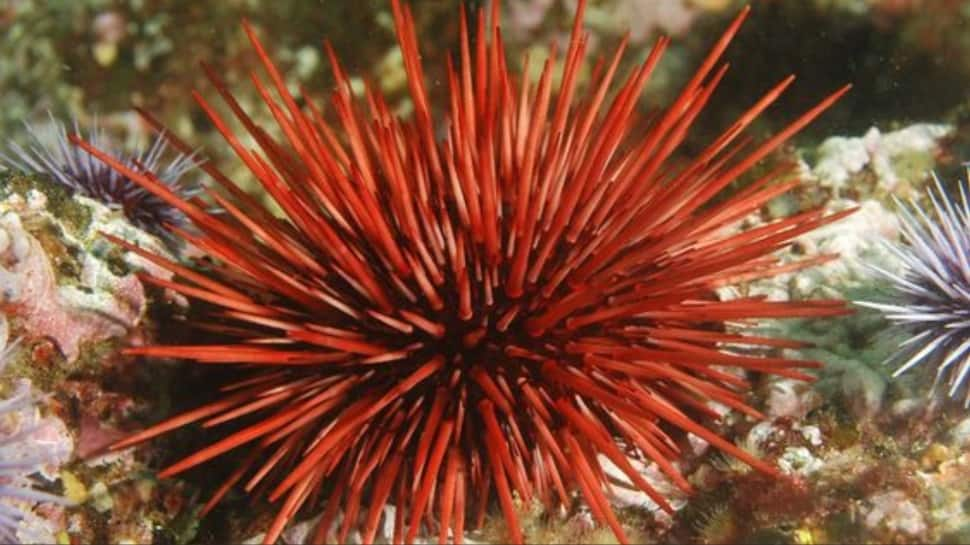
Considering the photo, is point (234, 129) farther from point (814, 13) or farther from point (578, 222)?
point (814, 13)

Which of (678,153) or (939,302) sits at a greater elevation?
(678,153)

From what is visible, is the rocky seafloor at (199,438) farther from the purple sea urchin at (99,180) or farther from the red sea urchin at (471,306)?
the red sea urchin at (471,306)

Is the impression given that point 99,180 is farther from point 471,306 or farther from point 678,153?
point 678,153

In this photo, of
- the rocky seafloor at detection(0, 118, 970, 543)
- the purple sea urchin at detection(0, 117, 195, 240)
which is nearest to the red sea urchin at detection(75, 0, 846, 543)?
the rocky seafloor at detection(0, 118, 970, 543)

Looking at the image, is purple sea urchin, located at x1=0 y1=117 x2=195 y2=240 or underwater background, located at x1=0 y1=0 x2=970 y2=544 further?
purple sea urchin, located at x1=0 y1=117 x2=195 y2=240

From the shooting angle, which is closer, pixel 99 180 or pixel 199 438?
pixel 199 438

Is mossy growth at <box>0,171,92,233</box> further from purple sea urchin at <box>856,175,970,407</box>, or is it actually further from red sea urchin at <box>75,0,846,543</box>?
purple sea urchin at <box>856,175,970,407</box>

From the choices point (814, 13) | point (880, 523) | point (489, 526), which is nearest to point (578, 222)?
point (489, 526)

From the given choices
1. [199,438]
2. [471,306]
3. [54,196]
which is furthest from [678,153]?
[54,196]

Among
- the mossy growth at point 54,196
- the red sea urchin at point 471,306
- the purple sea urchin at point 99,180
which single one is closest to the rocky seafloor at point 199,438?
the mossy growth at point 54,196
